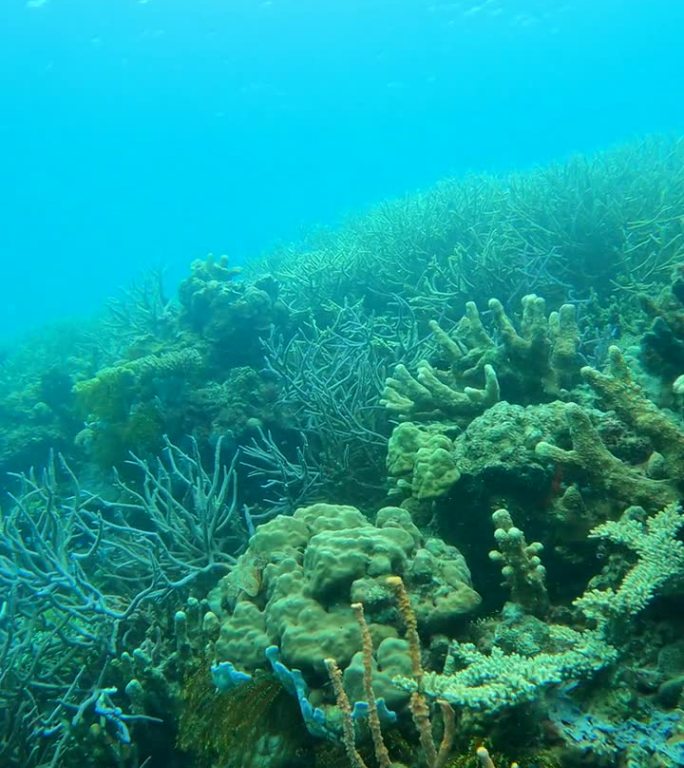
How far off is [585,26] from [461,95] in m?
23.4

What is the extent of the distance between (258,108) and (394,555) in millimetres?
79935

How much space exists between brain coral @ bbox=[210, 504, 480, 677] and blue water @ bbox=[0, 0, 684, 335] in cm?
2719

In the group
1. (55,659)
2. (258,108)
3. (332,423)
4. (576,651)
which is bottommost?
(55,659)

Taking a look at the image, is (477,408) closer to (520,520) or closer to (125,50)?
(520,520)

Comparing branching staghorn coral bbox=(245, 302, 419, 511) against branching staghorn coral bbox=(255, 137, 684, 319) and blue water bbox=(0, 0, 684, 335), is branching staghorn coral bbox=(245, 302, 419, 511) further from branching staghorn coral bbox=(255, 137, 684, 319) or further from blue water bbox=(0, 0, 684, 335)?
blue water bbox=(0, 0, 684, 335)

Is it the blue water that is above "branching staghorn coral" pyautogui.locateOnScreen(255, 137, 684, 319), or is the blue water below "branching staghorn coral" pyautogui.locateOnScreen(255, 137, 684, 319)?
above

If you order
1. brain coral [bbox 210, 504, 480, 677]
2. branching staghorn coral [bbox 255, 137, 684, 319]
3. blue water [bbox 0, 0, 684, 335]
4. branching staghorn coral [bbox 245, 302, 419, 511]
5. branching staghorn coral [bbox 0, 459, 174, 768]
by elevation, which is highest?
blue water [bbox 0, 0, 684, 335]

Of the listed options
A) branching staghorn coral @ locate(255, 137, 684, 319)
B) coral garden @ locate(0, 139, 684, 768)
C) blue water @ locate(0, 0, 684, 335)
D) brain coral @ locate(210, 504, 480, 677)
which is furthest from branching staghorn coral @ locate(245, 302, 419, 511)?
blue water @ locate(0, 0, 684, 335)

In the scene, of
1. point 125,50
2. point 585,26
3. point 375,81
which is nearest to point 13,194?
point 125,50

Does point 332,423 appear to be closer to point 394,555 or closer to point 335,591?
point 394,555

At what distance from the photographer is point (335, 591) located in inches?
94.0

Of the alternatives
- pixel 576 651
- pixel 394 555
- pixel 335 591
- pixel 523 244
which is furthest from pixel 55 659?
pixel 523 244

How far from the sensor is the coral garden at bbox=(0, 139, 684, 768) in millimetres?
1871

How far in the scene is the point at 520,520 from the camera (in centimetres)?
281
